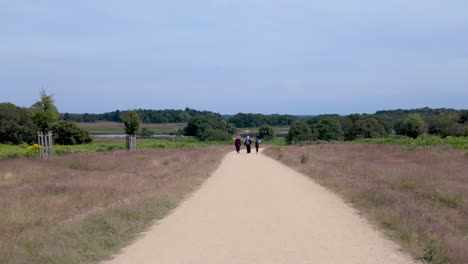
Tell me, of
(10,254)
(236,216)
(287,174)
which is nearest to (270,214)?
(236,216)

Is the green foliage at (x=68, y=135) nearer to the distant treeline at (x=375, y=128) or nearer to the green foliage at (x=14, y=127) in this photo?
the green foliage at (x=14, y=127)

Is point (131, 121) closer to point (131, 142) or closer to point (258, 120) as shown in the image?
point (131, 142)

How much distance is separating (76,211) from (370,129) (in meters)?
95.5

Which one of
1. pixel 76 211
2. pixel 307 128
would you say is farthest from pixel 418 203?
pixel 307 128

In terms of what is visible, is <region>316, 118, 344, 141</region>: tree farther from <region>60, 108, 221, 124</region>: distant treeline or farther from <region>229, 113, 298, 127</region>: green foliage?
<region>60, 108, 221, 124</region>: distant treeline

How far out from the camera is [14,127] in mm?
81812

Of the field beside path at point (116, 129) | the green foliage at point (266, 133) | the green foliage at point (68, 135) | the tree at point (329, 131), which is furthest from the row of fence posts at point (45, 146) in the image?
the field beside path at point (116, 129)

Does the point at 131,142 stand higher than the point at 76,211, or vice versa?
the point at 131,142

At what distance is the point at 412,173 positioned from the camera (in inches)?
878

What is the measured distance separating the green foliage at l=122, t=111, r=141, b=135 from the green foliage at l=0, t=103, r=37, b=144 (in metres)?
40.2

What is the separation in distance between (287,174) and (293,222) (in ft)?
40.3

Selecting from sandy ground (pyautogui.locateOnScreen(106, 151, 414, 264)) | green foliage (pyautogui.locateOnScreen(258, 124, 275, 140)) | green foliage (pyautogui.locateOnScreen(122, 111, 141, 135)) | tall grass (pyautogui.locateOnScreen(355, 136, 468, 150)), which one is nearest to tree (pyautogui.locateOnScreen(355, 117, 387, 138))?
green foliage (pyautogui.locateOnScreen(258, 124, 275, 140))

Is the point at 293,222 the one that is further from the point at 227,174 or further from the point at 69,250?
the point at 227,174

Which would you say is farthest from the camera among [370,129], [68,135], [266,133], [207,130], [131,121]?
[266,133]
